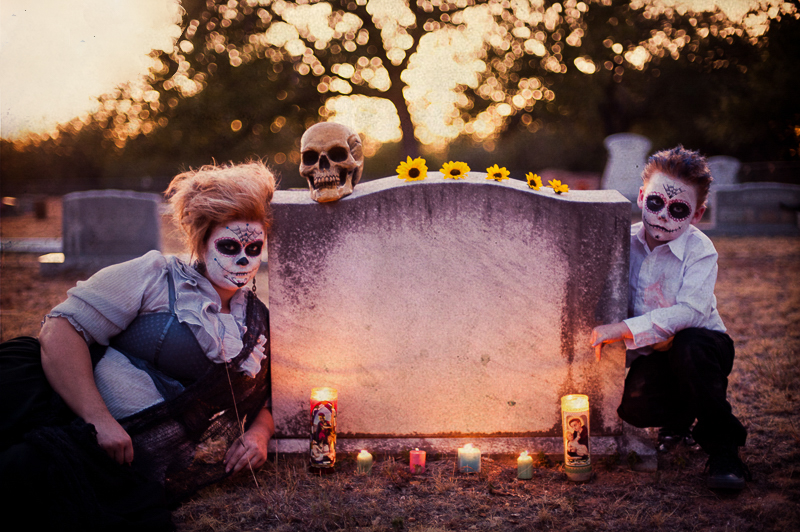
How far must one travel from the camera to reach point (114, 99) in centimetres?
1213

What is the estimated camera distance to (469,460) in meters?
2.88

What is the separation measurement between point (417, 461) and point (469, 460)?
26cm

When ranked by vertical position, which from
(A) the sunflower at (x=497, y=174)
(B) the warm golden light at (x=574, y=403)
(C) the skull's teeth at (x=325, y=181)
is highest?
(A) the sunflower at (x=497, y=174)

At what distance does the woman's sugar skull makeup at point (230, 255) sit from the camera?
8.70 feet

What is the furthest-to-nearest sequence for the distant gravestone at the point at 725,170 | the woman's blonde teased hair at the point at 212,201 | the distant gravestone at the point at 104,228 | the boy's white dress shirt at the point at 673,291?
1. the distant gravestone at the point at 725,170
2. the distant gravestone at the point at 104,228
3. the boy's white dress shirt at the point at 673,291
4. the woman's blonde teased hair at the point at 212,201

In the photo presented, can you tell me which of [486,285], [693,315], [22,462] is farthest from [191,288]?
[693,315]

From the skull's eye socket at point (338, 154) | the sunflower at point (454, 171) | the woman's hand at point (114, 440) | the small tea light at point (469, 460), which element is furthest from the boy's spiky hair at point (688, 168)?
the woman's hand at point (114, 440)

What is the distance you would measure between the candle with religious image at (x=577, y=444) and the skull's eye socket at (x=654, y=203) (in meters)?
1.07

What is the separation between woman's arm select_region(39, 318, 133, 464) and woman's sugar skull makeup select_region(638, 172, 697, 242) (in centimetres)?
263

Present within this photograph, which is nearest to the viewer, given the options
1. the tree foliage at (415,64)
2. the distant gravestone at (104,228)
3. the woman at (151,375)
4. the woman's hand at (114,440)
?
the woman at (151,375)

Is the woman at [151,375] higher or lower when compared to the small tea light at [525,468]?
higher

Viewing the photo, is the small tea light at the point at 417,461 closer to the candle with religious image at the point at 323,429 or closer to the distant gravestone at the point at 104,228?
the candle with religious image at the point at 323,429

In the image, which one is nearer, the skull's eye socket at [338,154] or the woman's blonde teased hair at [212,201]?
the woman's blonde teased hair at [212,201]

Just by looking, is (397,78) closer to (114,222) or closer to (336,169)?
(114,222)
